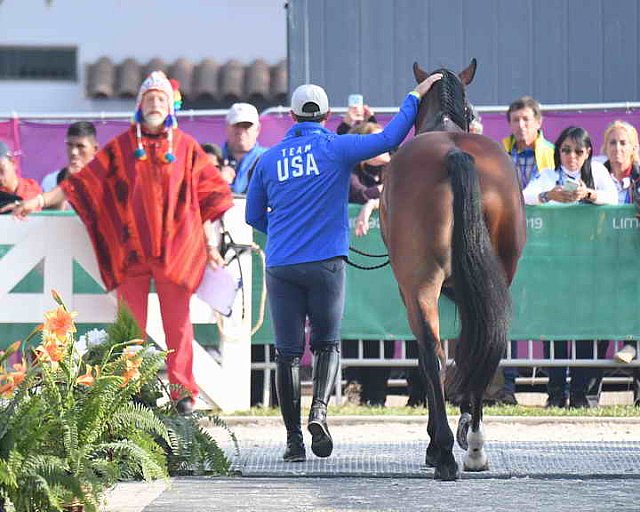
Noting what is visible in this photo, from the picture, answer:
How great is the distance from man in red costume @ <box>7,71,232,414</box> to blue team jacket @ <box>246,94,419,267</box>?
6.44ft

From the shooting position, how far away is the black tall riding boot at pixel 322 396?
847cm

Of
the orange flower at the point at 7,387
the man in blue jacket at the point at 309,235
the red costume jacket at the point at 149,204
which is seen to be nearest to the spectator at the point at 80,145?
the red costume jacket at the point at 149,204

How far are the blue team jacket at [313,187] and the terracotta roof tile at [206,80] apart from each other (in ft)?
73.1

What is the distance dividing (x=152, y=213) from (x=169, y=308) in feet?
2.20

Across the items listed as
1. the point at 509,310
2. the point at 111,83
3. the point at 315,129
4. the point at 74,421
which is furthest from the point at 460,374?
the point at 111,83

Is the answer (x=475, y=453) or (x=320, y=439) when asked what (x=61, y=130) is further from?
(x=475, y=453)

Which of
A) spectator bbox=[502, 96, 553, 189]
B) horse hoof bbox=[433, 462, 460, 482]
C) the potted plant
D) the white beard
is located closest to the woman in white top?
spectator bbox=[502, 96, 553, 189]

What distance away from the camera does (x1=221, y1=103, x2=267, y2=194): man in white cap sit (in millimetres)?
12086

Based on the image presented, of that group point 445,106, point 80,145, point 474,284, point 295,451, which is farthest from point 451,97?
point 80,145

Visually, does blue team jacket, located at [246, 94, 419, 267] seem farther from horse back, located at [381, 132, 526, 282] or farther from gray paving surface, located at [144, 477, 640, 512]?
gray paving surface, located at [144, 477, 640, 512]

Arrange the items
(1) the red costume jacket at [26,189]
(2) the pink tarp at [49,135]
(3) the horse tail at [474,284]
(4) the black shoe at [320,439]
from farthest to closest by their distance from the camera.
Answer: (2) the pink tarp at [49,135] < (1) the red costume jacket at [26,189] < (4) the black shoe at [320,439] < (3) the horse tail at [474,284]

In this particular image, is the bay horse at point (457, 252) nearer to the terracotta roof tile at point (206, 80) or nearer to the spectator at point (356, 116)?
the spectator at point (356, 116)

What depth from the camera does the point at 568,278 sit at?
→ 1138 centimetres

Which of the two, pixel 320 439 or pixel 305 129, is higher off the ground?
pixel 305 129
